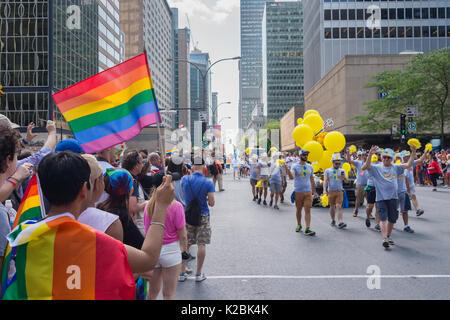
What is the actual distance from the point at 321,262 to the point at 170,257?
132 inches

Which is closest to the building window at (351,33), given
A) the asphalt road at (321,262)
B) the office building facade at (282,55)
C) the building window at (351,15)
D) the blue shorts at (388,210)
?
the building window at (351,15)

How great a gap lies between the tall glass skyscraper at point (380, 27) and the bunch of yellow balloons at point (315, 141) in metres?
53.7

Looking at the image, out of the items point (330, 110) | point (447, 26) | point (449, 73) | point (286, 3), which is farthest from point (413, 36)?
point (286, 3)

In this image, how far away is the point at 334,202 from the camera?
32.3 feet

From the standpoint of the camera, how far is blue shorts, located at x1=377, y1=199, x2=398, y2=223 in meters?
7.45

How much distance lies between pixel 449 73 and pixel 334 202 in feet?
88.0

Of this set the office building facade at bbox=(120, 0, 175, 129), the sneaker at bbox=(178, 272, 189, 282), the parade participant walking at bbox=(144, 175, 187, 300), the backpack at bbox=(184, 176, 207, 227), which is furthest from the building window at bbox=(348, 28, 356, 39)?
the parade participant walking at bbox=(144, 175, 187, 300)

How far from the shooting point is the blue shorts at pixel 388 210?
7.45 metres

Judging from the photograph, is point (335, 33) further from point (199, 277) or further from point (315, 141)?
point (199, 277)

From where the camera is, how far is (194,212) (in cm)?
562

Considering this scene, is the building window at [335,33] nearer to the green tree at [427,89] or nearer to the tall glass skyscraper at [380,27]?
the tall glass skyscraper at [380,27]

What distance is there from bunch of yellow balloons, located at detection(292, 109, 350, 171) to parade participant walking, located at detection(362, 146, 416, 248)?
2.51 meters

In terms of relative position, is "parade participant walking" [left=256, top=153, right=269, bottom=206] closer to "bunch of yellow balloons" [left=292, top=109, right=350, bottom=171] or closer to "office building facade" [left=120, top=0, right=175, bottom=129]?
"bunch of yellow balloons" [left=292, top=109, right=350, bottom=171]
